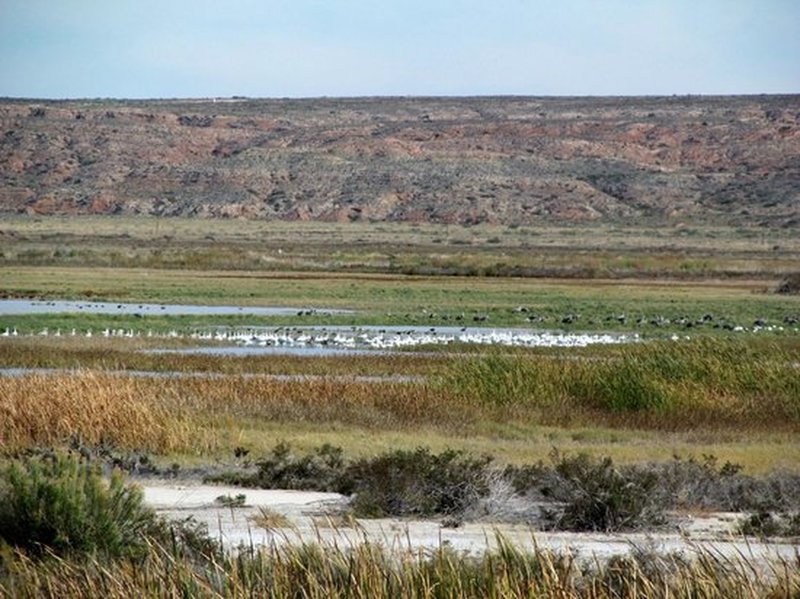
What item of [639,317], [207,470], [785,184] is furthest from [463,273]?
[785,184]

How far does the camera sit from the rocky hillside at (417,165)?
129 metres

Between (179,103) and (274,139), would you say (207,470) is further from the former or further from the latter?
(179,103)

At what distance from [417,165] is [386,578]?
128 meters

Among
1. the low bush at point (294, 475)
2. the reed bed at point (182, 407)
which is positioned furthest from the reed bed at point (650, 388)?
the low bush at point (294, 475)

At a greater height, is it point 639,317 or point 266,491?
point 266,491

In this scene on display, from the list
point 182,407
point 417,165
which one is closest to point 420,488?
point 182,407

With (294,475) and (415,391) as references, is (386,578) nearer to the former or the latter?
(294,475)

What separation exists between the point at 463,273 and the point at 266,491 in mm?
54336

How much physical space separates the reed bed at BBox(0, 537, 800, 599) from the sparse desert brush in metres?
8.85

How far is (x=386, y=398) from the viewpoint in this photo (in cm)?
2478

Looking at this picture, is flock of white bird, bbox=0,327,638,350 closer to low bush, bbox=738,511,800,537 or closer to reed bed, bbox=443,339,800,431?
reed bed, bbox=443,339,800,431

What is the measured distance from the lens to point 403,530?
13914 mm

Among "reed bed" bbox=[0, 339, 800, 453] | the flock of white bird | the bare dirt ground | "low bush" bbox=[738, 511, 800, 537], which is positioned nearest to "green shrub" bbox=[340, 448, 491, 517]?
the bare dirt ground

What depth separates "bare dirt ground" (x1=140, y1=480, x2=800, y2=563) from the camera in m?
12.7
